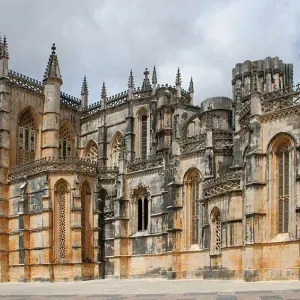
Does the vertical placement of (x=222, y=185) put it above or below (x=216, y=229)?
above

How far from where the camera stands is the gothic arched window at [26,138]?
58.1 m

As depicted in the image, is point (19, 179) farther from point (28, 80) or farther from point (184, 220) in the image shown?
point (184, 220)

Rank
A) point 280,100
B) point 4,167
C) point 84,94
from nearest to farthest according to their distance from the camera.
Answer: point 280,100 → point 4,167 → point 84,94

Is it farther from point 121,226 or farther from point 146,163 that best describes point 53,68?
point 121,226

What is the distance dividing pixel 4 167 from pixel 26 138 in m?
4.23

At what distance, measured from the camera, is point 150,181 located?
48.9 m

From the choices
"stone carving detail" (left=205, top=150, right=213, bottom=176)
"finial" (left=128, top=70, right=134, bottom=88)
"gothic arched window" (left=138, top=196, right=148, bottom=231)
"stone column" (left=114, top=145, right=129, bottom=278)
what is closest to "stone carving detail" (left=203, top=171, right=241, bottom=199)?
"stone carving detail" (left=205, top=150, right=213, bottom=176)

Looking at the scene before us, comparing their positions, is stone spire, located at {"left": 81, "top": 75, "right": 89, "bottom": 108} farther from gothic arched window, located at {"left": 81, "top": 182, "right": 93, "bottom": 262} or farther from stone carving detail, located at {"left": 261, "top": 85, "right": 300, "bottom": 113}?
stone carving detail, located at {"left": 261, "top": 85, "right": 300, "bottom": 113}

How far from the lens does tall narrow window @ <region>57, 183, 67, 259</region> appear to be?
4975cm

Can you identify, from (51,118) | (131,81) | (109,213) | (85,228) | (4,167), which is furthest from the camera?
(51,118)

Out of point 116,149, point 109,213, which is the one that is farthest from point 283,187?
point 116,149

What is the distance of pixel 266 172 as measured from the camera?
33562mm

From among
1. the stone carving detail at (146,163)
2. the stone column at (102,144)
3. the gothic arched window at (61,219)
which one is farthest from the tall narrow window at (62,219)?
the stone column at (102,144)

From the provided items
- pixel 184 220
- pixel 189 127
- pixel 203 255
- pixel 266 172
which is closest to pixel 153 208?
pixel 184 220
